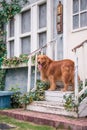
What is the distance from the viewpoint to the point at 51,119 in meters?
7.46

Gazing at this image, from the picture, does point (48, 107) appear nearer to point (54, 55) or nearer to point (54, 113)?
point (54, 113)

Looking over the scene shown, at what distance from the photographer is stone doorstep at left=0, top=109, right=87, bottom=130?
6.85 m

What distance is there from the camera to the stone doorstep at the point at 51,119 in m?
6.85

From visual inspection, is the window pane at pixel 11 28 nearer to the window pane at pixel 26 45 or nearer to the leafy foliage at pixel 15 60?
the window pane at pixel 26 45

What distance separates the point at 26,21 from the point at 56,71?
11.5 ft

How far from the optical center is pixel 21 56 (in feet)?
37.8

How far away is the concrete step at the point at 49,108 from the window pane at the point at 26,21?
11.4 feet

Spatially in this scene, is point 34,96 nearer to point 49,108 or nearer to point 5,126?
point 49,108

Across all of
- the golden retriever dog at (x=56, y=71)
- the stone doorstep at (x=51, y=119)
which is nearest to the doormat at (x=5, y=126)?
the stone doorstep at (x=51, y=119)

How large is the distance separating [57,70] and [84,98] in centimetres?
142

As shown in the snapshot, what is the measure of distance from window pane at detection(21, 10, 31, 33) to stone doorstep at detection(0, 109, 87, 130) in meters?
3.79

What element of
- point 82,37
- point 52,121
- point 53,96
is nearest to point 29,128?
point 52,121

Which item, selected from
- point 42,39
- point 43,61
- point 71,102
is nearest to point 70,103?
point 71,102

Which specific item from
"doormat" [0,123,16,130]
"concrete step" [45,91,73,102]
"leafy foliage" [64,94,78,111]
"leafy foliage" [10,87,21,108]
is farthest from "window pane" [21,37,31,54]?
"doormat" [0,123,16,130]
